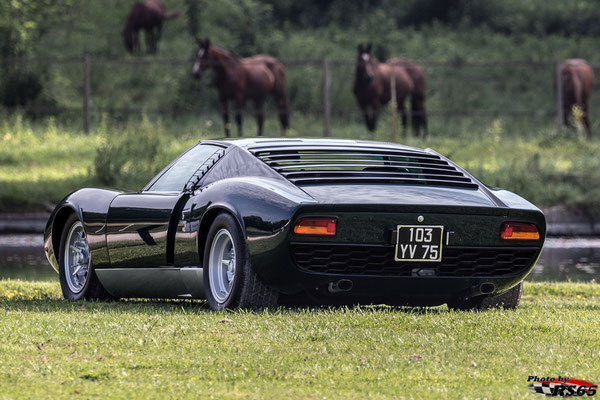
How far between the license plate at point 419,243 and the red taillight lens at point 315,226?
0.41 m

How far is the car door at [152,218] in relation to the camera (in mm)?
8133

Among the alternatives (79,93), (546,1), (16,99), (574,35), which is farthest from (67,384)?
(546,1)

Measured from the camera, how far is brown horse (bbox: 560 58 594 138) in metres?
28.5

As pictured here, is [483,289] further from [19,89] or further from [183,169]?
[19,89]

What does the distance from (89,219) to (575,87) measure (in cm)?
2140

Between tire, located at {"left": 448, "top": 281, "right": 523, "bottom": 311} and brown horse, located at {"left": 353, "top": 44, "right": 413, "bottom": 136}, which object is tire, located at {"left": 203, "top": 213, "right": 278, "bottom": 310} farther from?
brown horse, located at {"left": 353, "top": 44, "right": 413, "bottom": 136}

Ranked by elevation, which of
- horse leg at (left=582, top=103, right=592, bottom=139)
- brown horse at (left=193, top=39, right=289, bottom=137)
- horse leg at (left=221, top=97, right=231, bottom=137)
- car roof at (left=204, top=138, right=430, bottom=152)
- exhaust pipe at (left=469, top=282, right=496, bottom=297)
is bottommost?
horse leg at (left=582, top=103, right=592, bottom=139)

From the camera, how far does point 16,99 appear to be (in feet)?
98.2

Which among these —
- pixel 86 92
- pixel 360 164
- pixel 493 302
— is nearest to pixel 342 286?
pixel 360 164

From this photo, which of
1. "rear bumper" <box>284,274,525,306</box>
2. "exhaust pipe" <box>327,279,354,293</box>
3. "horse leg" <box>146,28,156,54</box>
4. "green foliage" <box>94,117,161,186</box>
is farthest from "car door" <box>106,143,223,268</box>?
"horse leg" <box>146,28,156,54</box>

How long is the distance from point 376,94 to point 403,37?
12.3m

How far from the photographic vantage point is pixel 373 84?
1102 inches

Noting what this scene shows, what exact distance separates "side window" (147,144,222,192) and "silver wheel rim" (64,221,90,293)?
0.69 metres

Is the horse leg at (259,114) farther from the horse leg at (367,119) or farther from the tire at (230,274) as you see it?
the tire at (230,274)
